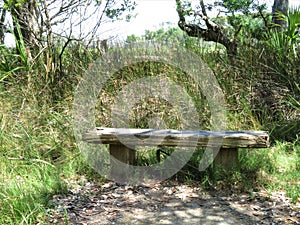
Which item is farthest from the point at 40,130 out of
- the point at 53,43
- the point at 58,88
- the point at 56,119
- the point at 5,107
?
the point at 53,43

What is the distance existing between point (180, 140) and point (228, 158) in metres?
0.47

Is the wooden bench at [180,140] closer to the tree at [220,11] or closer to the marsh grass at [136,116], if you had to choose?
the marsh grass at [136,116]

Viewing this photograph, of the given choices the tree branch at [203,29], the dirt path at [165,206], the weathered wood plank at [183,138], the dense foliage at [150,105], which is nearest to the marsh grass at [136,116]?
the dense foliage at [150,105]

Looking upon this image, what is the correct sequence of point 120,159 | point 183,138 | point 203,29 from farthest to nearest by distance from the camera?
point 203,29
point 120,159
point 183,138

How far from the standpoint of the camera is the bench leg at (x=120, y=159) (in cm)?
368

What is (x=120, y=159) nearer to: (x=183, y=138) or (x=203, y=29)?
(x=183, y=138)

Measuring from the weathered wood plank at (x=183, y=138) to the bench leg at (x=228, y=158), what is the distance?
3.8 inches

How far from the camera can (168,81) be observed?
15.9 feet

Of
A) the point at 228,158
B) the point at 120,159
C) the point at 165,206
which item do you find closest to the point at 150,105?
the point at 120,159

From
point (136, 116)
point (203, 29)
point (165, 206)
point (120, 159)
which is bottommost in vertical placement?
point (165, 206)

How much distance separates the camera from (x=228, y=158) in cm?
353

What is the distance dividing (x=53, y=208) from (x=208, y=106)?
2462mm

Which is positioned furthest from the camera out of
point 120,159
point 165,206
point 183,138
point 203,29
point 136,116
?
point 203,29

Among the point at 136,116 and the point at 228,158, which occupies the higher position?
the point at 136,116
